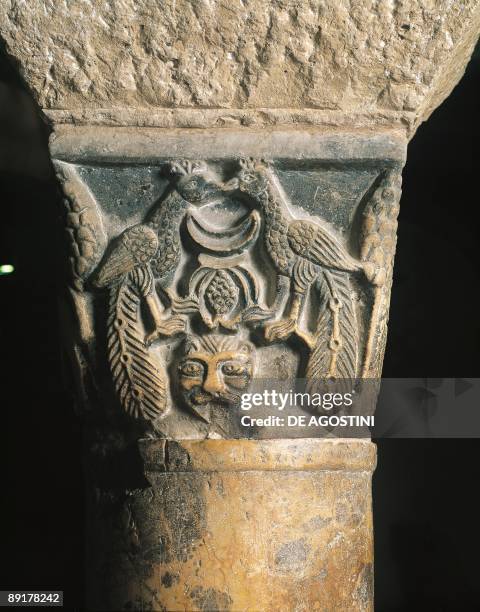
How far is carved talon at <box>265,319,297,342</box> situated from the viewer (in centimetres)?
233

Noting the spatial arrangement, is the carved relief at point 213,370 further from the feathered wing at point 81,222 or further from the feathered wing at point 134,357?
the feathered wing at point 81,222

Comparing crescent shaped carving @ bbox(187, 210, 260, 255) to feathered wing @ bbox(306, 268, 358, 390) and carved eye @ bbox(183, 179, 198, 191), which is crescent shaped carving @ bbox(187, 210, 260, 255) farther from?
feathered wing @ bbox(306, 268, 358, 390)

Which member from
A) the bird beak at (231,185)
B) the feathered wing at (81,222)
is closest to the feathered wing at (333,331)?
the bird beak at (231,185)

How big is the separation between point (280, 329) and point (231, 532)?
422mm

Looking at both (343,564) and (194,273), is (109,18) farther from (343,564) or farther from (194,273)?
(343,564)

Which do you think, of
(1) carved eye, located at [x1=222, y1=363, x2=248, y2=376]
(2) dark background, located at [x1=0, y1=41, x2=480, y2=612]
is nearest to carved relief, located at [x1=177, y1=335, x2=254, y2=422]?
(1) carved eye, located at [x1=222, y1=363, x2=248, y2=376]

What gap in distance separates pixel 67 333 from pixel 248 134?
1.90 ft

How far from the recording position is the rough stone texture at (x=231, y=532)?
230cm

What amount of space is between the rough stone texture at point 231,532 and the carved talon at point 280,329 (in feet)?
0.72

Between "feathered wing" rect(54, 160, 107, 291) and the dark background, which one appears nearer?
"feathered wing" rect(54, 160, 107, 291)

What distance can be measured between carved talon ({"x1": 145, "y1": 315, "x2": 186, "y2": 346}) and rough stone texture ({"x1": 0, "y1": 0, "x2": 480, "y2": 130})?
15.9 inches

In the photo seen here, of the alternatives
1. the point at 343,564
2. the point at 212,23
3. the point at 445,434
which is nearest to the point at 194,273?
the point at 212,23

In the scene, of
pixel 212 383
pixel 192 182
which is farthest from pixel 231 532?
pixel 192 182

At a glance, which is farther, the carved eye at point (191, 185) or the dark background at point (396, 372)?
the dark background at point (396, 372)
